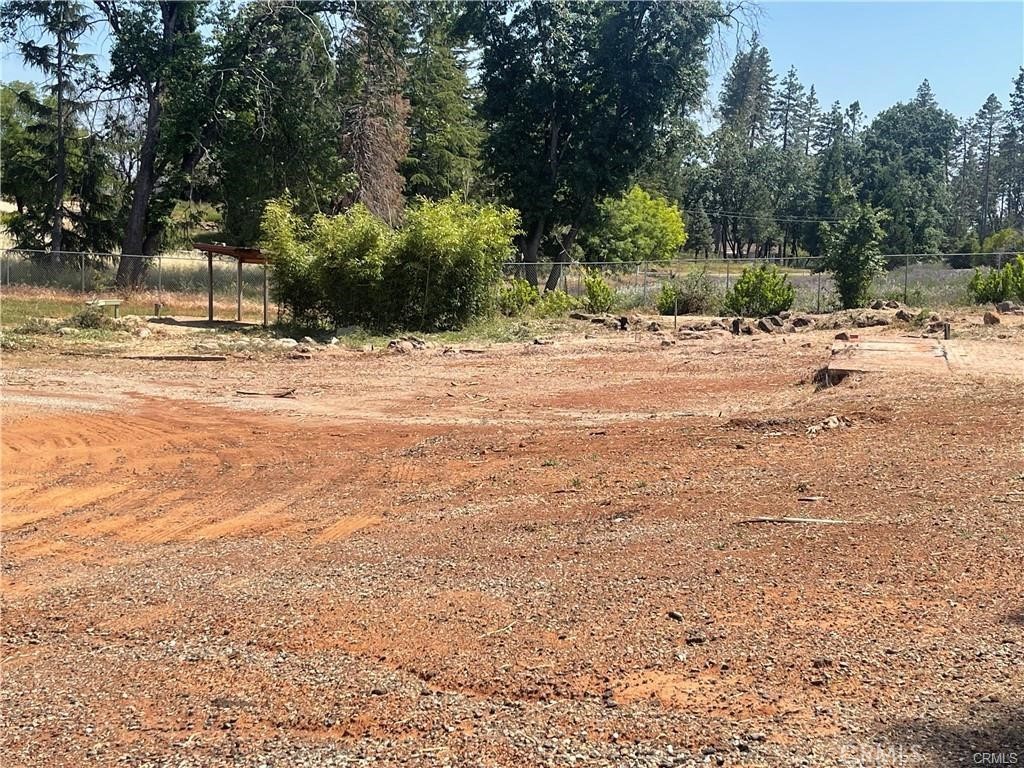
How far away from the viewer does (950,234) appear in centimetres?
9838

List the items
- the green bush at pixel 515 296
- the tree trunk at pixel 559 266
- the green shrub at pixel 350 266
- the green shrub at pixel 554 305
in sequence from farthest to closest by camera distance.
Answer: the tree trunk at pixel 559 266 → the green shrub at pixel 554 305 → the green bush at pixel 515 296 → the green shrub at pixel 350 266

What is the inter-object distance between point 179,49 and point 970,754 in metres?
37.1

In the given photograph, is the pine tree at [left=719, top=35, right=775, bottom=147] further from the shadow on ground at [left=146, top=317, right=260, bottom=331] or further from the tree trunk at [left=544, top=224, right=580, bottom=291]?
the shadow on ground at [left=146, top=317, right=260, bottom=331]

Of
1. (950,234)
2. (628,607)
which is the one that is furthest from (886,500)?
(950,234)

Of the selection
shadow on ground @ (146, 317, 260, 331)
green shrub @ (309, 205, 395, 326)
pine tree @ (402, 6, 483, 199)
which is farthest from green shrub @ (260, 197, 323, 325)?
pine tree @ (402, 6, 483, 199)

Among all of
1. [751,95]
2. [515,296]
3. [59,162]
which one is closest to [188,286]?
[59,162]

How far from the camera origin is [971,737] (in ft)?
12.1

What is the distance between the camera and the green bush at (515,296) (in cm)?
3016

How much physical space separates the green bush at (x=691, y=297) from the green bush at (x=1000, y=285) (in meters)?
8.59

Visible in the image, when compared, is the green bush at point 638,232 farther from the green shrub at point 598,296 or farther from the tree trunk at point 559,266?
the green shrub at point 598,296

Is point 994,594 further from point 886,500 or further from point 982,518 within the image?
point 886,500

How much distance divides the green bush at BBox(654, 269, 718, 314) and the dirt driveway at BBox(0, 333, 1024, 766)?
21.9 metres

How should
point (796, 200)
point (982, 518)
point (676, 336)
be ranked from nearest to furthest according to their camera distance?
point (982, 518), point (676, 336), point (796, 200)

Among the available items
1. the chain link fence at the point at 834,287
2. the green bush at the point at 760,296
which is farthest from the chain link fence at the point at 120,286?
the green bush at the point at 760,296
